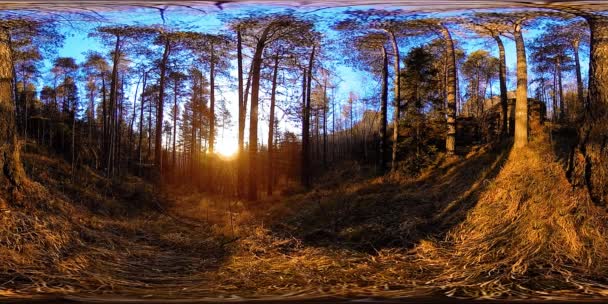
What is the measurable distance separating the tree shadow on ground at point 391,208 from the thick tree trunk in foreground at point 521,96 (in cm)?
9

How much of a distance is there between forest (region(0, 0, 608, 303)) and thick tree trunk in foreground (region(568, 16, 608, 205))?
0.29 metres

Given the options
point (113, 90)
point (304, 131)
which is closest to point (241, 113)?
point (304, 131)

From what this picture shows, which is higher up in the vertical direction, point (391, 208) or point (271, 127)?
point (271, 127)

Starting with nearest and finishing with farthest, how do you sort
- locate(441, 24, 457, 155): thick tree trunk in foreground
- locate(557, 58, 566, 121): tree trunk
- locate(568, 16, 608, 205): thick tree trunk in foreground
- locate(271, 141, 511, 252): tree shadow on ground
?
locate(441, 24, 457, 155): thick tree trunk in foreground, locate(271, 141, 511, 252): tree shadow on ground, locate(557, 58, 566, 121): tree trunk, locate(568, 16, 608, 205): thick tree trunk in foreground

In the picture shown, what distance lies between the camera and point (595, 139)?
2.63 m

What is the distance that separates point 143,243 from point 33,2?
138cm

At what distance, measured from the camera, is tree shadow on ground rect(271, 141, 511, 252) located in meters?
2.24

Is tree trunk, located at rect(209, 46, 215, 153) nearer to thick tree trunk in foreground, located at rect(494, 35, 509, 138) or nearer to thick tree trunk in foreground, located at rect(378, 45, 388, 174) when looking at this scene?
thick tree trunk in foreground, located at rect(378, 45, 388, 174)

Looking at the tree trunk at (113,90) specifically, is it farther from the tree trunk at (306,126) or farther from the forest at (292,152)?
the tree trunk at (306,126)

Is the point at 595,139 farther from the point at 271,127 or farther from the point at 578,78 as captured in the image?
the point at 271,127

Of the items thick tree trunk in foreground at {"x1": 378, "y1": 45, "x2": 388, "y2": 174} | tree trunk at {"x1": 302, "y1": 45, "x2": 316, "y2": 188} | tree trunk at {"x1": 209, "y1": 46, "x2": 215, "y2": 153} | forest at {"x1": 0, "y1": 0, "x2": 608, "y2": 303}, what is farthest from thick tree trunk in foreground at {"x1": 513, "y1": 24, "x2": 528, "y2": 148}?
tree trunk at {"x1": 209, "y1": 46, "x2": 215, "y2": 153}

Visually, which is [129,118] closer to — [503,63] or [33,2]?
[33,2]

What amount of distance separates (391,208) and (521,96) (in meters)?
0.96

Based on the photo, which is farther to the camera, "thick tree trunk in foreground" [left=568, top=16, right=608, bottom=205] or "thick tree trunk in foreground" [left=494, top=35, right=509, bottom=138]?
"thick tree trunk in foreground" [left=568, top=16, right=608, bottom=205]
